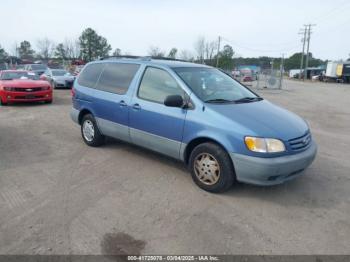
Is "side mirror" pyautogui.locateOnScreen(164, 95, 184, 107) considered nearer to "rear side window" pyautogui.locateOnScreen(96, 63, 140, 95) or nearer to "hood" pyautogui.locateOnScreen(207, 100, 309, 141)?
"hood" pyautogui.locateOnScreen(207, 100, 309, 141)

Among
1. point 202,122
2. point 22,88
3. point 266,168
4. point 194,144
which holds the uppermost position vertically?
point 202,122

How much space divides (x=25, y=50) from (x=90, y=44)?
22396 millimetres

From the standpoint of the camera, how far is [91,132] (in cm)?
600

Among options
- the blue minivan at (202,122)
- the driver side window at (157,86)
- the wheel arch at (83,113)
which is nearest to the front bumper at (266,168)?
the blue minivan at (202,122)

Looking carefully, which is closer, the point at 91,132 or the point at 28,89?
the point at 91,132

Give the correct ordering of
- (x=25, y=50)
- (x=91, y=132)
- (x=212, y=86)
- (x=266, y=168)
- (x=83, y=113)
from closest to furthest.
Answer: (x=266, y=168) < (x=212, y=86) < (x=91, y=132) < (x=83, y=113) < (x=25, y=50)

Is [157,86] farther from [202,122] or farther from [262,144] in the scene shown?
[262,144]

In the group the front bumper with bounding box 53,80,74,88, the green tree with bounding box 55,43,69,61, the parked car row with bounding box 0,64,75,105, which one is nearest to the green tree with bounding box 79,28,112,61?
the green tree with bounding box 55,43,69,61

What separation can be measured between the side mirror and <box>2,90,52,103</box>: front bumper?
8780mm

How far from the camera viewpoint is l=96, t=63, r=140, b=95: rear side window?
5.18 metres

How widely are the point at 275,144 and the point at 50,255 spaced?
2.74 meters

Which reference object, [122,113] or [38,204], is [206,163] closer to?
[122,113]

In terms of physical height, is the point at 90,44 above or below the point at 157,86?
above

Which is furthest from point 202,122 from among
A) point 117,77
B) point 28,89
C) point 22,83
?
point 22,83
